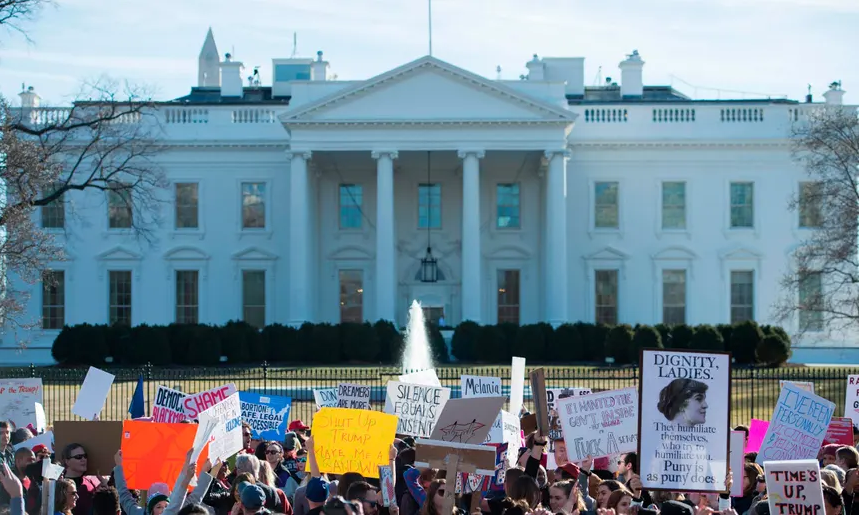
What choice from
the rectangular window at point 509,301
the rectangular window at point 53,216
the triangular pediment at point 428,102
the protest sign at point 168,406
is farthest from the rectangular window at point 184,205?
the protest sign at point 168,406

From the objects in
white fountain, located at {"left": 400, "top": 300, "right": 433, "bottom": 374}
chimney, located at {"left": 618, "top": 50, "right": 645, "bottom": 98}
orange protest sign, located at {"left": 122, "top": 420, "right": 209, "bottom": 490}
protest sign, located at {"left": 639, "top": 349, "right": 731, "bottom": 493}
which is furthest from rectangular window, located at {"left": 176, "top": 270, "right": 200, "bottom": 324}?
protest sign, located at {"left": 639, "top": 349, "right": 731, "bottom": 493}

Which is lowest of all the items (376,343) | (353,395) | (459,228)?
(376,343)

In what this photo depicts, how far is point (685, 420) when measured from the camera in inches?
362

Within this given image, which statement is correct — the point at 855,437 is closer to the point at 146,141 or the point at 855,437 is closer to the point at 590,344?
the point at 590,344

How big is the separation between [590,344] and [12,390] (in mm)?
30163

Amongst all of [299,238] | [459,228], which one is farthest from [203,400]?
[459,228]

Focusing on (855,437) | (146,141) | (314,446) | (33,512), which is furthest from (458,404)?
(146,141)

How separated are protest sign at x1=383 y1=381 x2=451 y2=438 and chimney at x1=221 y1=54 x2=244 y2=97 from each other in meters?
43.1

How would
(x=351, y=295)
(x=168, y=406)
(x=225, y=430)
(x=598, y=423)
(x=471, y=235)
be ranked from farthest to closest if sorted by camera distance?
(x=351, y=295)
(x=471, y=235)
(x=168, y=406)
(x=598, y=423)
(x=225, y=430)

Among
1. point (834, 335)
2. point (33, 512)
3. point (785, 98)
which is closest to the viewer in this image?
point (33, 512)

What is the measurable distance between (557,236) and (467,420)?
36480mm

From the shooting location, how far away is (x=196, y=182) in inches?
1989

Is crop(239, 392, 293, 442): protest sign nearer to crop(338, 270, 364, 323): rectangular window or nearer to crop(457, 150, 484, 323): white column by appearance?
crop(457, 150, 484, 323): white column

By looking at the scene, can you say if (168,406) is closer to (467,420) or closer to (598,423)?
(467,420)
